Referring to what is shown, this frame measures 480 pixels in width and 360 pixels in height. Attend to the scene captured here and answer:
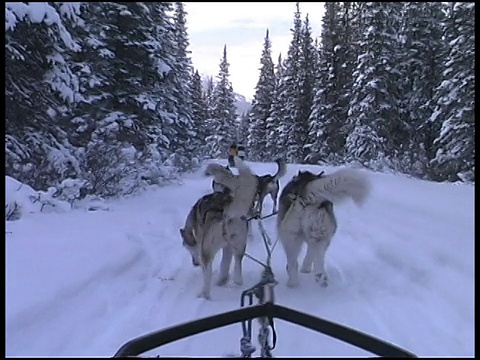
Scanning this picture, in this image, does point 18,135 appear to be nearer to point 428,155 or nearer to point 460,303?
point 460,303

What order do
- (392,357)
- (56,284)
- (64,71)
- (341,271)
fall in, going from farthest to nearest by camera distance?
(64,71) < (341,271) < (56,284) < (392,357)

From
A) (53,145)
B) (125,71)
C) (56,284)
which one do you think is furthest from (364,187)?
(125,71)

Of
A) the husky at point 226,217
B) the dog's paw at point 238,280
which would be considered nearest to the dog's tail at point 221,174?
the husky at point 226,217

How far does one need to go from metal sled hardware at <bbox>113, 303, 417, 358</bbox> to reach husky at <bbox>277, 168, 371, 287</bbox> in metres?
2.95

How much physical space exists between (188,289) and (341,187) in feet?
5.73

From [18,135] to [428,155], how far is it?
60.3ft

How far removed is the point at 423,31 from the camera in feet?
74.2

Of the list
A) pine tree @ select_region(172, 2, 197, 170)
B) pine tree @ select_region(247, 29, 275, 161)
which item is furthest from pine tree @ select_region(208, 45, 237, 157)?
pine tree @ select_region(172, 2, 197, 170)

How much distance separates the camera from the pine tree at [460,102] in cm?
1563

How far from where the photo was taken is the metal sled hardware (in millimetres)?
1699

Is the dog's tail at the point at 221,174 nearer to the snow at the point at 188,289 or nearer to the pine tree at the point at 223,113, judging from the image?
the snow at the point at 188,289

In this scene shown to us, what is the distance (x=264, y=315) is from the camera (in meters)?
1.92

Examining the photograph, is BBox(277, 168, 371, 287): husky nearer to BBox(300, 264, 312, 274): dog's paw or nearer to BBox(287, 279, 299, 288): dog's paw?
BBox(287, 279, 299, 288): dog's paw

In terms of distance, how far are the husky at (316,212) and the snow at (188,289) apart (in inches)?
7.4
